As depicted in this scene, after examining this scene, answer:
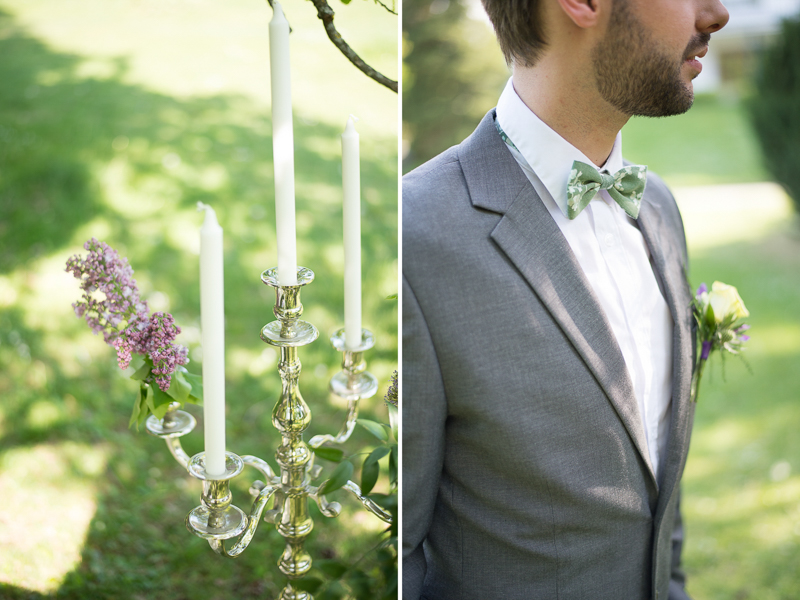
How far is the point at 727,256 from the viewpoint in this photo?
385cm

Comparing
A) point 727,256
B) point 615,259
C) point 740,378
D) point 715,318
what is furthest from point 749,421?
point 615,259

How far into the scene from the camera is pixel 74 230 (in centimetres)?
341

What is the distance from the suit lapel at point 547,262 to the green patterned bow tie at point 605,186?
52 mm

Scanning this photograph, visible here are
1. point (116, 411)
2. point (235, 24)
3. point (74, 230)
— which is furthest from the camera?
point (235, 24)

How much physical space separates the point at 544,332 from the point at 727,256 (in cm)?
334

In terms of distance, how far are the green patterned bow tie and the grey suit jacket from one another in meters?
0.05

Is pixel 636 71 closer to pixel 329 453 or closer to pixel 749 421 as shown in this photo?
pixel 329 453

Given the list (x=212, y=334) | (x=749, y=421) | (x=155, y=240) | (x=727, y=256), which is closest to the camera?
(x=212, y=334)

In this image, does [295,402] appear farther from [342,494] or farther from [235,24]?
[235,24]

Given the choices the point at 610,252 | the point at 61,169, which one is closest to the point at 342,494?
the point at 610,252

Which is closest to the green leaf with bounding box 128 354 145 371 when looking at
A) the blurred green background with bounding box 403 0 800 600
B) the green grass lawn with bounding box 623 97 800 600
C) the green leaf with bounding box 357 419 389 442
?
the green leaf with bounding box 357 419 389 442

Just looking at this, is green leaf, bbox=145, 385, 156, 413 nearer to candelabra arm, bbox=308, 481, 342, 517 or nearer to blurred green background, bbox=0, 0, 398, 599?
candelabra arm, bbox=308, 481, 342, 517

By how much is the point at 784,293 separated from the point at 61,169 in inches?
159

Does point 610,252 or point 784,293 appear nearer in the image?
point 610,252
